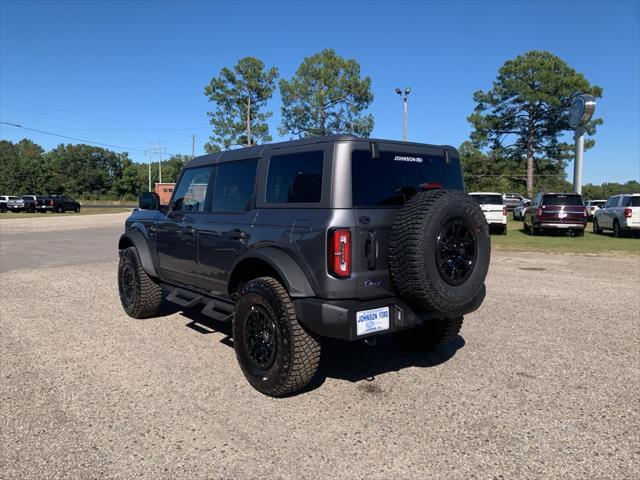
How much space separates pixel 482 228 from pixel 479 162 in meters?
46.7

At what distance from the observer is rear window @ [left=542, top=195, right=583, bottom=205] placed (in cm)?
1825

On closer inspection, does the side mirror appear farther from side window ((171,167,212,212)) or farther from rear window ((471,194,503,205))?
rear window ((471,194,503,205))

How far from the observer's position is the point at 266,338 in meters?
3.84

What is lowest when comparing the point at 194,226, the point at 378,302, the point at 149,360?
the point at 149,360

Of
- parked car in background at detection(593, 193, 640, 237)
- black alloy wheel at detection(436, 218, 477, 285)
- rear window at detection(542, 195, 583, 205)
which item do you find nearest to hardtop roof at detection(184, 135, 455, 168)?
Answer: black alloy wheel at detection(436, 218, 477, 285)

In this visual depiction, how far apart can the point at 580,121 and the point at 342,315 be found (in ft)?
86.9

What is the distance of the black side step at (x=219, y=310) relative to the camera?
14.3ft

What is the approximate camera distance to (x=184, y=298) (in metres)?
5.17

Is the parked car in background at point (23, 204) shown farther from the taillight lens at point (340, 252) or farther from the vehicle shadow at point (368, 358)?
the taillight lens at point (340, 252)

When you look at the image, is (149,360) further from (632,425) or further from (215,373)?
(632,425)

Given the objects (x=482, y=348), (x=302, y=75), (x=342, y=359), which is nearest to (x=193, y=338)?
(x=342, y=359)

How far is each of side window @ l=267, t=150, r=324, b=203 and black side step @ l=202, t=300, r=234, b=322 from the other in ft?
3.73

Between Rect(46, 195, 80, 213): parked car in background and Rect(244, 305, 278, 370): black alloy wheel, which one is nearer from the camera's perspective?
Rect(244, 305, 278, 370): black alloy wheel

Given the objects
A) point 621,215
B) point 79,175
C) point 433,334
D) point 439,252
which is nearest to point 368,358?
point 433,334
